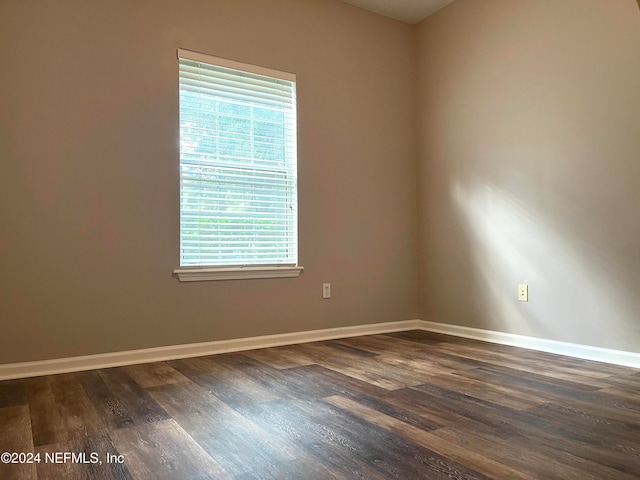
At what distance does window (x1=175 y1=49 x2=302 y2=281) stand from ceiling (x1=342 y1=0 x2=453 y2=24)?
95 centimetres

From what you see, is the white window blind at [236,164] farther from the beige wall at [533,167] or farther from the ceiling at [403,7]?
the beige wall at [533,167]

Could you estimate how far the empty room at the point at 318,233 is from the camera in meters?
1.90

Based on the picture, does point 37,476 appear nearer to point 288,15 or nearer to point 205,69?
point 205,69

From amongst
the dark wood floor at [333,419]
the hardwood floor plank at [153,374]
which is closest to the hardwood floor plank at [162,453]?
the dark wood floor at [333,419]

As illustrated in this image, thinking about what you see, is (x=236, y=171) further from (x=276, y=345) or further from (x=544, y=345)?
(x=544, y=345)

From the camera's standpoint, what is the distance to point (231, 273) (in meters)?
3.23

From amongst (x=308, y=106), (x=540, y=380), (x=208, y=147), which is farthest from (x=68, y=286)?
(x=540, y=380)

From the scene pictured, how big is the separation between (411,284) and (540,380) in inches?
69.2

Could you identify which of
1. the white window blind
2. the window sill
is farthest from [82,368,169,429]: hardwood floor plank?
the white window blind

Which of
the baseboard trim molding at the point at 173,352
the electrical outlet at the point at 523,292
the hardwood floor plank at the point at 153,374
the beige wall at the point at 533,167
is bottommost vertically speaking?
the hardwood floor plank at the point at 153,374

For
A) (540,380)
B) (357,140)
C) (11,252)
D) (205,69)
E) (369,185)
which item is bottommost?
(540,380)

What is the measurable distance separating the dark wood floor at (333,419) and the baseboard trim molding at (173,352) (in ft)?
0.31

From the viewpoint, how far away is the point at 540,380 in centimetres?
243

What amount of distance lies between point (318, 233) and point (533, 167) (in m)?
1.52
